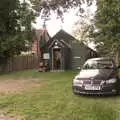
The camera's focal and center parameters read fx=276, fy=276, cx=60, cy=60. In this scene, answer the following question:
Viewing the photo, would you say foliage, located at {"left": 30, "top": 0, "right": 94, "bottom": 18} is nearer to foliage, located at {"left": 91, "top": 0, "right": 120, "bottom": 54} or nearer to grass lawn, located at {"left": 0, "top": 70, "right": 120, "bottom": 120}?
foliage, located at {"left": 91, "top": 0, "right": 120, "bottom": 54}

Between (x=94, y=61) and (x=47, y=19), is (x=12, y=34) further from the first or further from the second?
(x=94, y=61)

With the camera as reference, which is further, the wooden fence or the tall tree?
the wooden fence

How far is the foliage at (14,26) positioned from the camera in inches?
958

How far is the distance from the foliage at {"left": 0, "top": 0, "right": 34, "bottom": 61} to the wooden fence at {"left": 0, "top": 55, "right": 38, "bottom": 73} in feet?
6.52

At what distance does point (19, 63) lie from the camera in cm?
3105

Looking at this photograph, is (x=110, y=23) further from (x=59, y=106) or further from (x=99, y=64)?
(x=59, y=106)

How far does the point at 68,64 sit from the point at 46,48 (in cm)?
288

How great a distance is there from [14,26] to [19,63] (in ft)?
20.9

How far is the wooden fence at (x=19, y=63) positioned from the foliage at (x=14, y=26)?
6.52 feet

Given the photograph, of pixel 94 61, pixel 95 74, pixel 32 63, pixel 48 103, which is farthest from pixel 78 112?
pixel 32 63

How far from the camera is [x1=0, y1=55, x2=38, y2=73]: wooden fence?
92.4ft

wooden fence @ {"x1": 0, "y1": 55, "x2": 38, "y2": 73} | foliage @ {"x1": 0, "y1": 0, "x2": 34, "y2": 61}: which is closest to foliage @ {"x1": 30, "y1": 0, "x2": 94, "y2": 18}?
foliage @ {"x1": 0, "y1": 0, "x2": 34, "y2": 61}

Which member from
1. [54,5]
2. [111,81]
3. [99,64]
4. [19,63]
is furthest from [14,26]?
[111,81]

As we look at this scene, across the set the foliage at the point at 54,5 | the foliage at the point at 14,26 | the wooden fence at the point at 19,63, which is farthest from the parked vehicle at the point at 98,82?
the wooden fence at the point at 19,63
